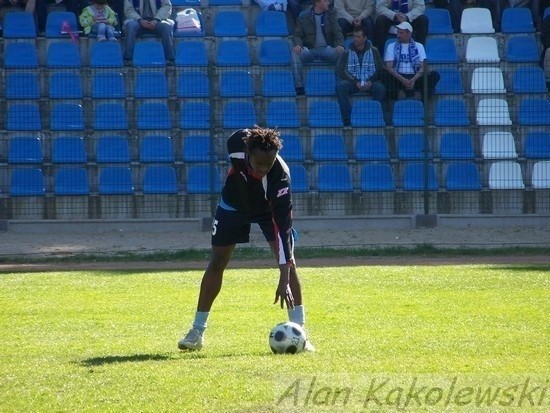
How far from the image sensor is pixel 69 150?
2297 centimetres

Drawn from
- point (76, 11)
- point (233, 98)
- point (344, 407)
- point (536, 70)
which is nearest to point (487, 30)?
point (536, 70)

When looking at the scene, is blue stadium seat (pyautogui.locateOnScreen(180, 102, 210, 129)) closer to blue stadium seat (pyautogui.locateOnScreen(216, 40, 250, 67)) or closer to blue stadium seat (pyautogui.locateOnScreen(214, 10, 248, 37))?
blue stadium seat (pyautogui.locateOnScreen(216, 40, 250, 67))

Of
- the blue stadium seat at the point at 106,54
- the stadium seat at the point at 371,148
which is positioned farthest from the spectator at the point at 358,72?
the blue stadium seat at the point at 106,54

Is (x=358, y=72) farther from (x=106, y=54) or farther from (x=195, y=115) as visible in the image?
(x=106, y=54)

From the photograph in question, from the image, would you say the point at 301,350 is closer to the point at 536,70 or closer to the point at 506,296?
the point at 506,296

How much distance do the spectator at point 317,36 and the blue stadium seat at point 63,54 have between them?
16.1 ft

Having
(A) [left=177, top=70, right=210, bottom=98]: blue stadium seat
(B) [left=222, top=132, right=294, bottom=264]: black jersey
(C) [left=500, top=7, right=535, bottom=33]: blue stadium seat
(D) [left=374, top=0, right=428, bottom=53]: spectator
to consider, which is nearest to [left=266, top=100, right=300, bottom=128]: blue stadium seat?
(A) [left=177, top=70, right=210, bottom=98]: blue stadium seat

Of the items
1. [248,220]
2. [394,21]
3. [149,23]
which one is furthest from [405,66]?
[248,220]

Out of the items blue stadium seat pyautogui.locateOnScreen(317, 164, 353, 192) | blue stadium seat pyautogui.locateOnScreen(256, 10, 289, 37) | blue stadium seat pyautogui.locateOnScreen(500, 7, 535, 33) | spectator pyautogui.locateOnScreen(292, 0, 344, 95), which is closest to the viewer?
blue stadium seat pyautogui.locateOnScreen(317, 164, 353, 192)

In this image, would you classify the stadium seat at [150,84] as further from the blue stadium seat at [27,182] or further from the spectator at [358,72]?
the spectator at [358,72]

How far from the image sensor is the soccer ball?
903cm

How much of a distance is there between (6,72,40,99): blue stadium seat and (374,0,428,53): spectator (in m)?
7.58

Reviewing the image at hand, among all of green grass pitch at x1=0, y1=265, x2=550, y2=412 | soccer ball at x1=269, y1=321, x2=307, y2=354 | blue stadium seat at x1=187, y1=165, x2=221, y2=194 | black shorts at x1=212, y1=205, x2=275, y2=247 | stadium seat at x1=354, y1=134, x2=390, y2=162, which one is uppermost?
stadium seat at x1=354, y1=134, x2=390, y2=162

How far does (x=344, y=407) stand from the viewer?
682 cm
